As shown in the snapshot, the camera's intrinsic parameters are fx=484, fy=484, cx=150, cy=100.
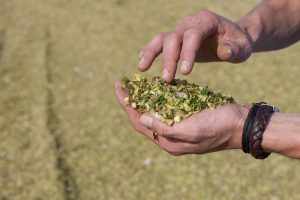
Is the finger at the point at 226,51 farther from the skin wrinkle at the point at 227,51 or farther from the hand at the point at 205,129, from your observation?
the hand at the point at 205,129

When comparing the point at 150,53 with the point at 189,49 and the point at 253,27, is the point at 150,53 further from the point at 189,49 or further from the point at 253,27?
the point at 253,27

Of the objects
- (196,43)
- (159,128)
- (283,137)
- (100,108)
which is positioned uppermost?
(196,43)

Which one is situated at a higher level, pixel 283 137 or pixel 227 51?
pixel 227 51

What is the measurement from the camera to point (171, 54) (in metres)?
3.11

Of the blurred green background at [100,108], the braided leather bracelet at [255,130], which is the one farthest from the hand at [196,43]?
the blurred green background at [100,108]

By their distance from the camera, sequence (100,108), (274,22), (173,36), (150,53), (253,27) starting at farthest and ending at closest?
(100,108)
(274,22)
(253,27)
(150,53)
(173,36)

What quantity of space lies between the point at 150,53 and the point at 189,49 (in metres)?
0.33

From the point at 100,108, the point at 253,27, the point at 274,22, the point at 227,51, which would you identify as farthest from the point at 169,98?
the point at 100,108

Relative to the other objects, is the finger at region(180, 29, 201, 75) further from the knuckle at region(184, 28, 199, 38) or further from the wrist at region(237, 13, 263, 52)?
the wrist at region(237, 13, 263, 52)

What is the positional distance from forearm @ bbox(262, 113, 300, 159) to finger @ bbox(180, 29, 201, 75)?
0.60m

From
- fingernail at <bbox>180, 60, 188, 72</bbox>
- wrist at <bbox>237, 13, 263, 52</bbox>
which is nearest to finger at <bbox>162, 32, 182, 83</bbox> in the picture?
fingernail at <bbox>180, 60, 188, 72</bbox>

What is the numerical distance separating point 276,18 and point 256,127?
1266 mm

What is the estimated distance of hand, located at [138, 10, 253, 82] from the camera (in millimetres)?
3068

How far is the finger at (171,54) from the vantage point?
3.11 m
